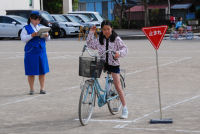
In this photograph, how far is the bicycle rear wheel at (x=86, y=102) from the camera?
793cm

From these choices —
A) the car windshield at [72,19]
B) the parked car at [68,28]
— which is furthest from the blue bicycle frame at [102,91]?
the car windshield at [72,19]

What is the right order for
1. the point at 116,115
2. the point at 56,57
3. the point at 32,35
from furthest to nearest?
the point at 56,57
the point at 32,35
the point at 116,115

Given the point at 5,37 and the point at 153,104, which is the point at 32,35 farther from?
the point at 5,37

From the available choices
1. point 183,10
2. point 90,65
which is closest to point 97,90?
point 90,65

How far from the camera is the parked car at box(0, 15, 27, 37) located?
35500 mm

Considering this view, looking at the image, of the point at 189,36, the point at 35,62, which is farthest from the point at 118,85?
the point at 189,36

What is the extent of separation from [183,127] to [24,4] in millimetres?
48381

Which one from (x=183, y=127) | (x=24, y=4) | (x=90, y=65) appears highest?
(x=24, y=4)

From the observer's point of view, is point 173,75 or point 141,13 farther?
point 141,13

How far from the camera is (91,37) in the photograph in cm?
843

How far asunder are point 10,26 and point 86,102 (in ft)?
93.7

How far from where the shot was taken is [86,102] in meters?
8.08

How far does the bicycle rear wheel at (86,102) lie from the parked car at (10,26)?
27624 mm

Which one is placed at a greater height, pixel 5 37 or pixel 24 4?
pixel 24 4
